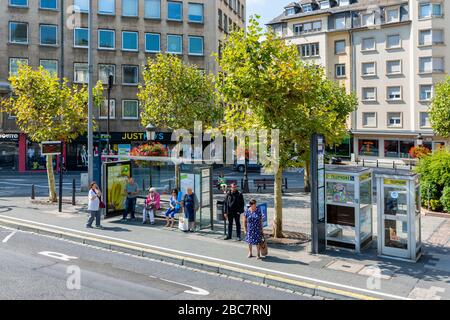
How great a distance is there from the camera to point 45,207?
20.2m

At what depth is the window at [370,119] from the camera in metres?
54.3

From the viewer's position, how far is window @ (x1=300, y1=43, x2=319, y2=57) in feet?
192

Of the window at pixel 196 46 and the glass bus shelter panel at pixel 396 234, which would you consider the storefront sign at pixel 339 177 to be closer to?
the glass bus shelter panel at pixel 396 234

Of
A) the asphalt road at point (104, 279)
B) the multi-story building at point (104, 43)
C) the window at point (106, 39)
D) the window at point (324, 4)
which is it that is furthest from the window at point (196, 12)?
the asphalt road at point (104, 279)

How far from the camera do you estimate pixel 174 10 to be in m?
45.2

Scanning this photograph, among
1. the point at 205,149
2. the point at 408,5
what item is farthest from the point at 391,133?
the point at 205,149

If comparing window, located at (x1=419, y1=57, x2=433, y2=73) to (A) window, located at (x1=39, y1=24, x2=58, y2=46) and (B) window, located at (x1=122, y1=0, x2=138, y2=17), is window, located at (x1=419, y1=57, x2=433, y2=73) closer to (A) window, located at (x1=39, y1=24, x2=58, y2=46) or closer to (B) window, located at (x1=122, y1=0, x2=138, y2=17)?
(B) window, located at (x1=122, y1=0, x2=138, y2=17)

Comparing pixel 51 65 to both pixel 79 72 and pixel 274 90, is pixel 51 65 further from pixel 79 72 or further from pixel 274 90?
pixel 274 90

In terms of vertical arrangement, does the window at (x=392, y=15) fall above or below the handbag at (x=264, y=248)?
above

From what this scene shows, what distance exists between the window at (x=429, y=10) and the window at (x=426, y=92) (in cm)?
730

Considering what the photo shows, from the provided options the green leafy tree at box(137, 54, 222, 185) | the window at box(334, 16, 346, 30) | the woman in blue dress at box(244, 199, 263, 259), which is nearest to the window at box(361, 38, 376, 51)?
the window at box(334, 16, 346, 30)

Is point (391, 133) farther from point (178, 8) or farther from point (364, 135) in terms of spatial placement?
point (178, 8)

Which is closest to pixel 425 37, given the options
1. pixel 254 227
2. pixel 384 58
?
pixel 384 58

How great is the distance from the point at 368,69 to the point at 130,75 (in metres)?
27.4
